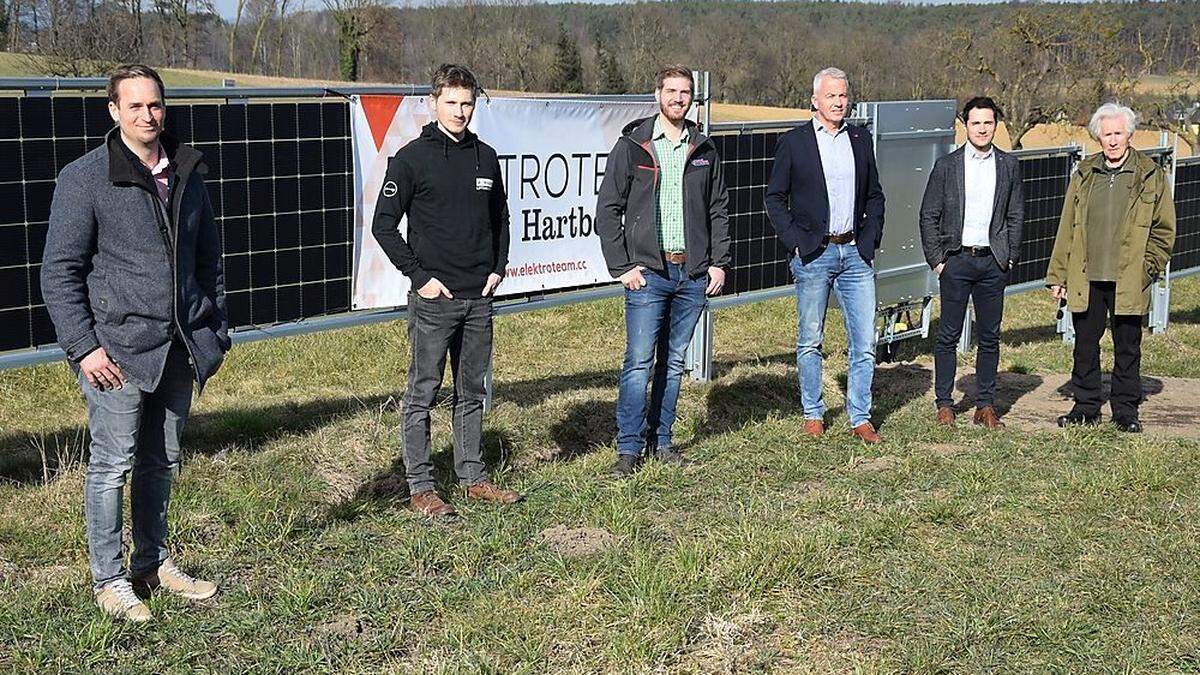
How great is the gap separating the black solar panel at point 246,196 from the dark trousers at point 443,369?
111 centimetres

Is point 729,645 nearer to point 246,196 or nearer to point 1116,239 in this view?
point 246,196

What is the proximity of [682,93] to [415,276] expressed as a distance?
1.79 metres

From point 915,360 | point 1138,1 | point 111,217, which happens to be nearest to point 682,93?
point 111,217

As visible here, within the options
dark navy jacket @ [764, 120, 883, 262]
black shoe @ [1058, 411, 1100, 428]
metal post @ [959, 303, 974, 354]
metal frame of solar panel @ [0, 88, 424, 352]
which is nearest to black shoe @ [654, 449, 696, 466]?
dark navy jacket @ [764, 120, 883, 262]

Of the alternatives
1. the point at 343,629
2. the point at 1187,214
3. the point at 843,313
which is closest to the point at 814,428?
the point at 843,313

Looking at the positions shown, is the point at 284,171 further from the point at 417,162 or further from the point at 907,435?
the point at 907,435

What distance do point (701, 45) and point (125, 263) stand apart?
8143 centimetres

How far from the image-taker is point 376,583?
213 inches

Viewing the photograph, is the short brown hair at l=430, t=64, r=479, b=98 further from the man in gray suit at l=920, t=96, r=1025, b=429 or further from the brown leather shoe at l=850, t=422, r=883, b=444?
the man in gray suit at l=920, t=96, r=1025, b=429

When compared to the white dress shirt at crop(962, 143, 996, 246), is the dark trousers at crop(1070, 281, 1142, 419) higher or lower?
lower

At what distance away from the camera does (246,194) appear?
695 cm

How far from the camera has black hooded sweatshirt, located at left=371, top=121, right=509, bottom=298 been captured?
20.2ft

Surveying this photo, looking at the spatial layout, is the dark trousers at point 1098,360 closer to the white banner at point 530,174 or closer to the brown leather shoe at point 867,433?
the brown leather shoe at point 867,433

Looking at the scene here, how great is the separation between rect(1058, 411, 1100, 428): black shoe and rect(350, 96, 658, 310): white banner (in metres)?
3.01
